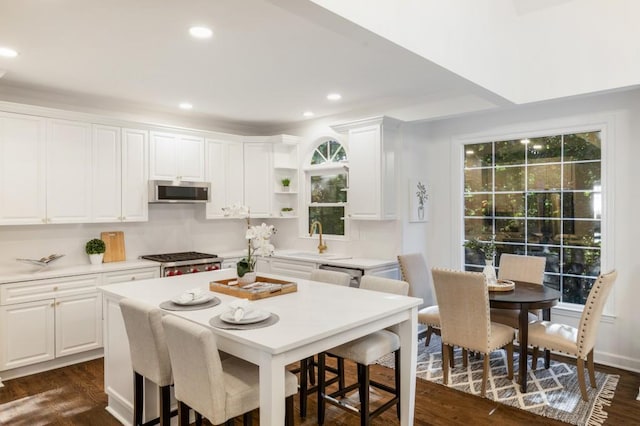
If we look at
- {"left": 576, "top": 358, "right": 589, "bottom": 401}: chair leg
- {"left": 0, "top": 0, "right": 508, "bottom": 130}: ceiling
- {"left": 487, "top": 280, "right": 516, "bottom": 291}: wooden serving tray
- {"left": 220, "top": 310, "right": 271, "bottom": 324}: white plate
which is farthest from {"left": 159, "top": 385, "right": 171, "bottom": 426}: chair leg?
{"left": 576, "top": 358, "right": 589, "bottom": 401}: chair leg

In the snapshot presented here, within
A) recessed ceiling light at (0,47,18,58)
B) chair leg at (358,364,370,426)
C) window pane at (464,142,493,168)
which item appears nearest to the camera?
chair leg at (358,364,370,426)

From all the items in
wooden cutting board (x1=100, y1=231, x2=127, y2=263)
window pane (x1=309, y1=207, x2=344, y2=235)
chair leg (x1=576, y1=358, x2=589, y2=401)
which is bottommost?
A: chair leg (x1=576, y1=358, x2=589, y2=401)

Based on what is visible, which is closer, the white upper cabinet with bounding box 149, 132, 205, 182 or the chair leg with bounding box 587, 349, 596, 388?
the chair leg with bounding box 587, 349, 596, 388

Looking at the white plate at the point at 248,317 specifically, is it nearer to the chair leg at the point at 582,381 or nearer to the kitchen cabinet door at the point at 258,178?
the chair leg at the point at 582,381

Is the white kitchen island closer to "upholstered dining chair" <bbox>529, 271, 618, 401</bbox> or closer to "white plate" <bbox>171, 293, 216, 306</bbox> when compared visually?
"white plate" <bbox>171, 293, 216, 306</bbox>

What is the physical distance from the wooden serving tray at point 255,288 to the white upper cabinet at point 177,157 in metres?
2.37

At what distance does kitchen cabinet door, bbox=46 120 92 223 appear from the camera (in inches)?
164

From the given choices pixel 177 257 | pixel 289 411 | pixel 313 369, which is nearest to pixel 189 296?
pixel 289 411

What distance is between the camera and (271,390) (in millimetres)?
1867

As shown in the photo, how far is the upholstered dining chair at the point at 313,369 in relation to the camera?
3.04 metres

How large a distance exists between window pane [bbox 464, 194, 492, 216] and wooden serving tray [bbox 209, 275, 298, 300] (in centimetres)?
287

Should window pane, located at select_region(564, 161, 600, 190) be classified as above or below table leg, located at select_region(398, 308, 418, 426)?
above

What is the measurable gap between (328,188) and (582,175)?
2923 millimetres

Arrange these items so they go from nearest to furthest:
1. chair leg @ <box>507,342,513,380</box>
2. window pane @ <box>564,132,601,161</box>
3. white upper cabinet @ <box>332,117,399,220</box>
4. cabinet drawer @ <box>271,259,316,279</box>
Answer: chair leg @ <box>507,342,513,380</box> → window pane @ <box>564,132,601,161</box> → white upper cabinet @ <box>332,117,399,220</box> → cabinet drawer @ <box>271,259,316,279</box>
